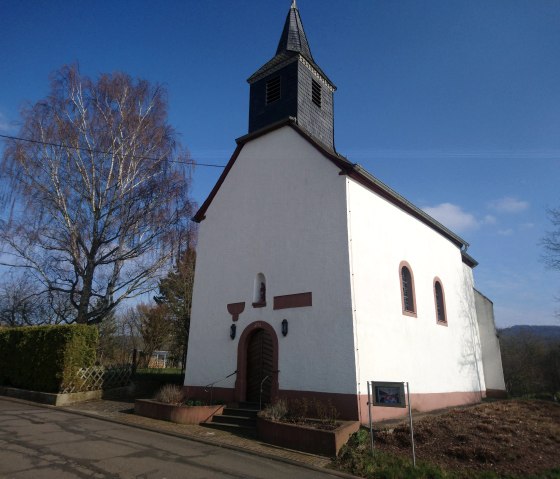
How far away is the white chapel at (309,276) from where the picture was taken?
11.3 metres

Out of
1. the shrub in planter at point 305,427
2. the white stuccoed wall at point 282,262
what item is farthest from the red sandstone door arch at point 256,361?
the shrub in planter at point 305,427

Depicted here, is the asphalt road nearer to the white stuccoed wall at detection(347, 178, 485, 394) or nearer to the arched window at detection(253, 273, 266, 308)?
the white stuccoed wall at detection(347, 178, 485, 394)

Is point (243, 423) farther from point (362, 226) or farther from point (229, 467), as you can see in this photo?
point (362, 226)

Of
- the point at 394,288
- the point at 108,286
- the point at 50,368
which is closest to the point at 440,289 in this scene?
the point at 394,288

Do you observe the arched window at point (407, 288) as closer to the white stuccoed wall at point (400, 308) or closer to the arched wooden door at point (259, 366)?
the white stuccoed wall at point (400, 308)

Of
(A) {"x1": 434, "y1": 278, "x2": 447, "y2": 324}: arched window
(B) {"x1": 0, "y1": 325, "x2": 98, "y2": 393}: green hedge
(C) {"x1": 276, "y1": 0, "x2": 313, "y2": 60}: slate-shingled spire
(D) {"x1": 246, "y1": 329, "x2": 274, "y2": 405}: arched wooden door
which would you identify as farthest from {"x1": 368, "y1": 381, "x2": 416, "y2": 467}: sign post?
(C) {"x1": 276, "y1": 0, "x2": 313, "y2": 60}: slate-shingled spire

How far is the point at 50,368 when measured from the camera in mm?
14680

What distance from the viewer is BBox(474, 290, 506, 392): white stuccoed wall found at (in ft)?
67.6

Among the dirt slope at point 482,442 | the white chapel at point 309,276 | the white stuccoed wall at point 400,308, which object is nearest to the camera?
the dirt slope at point 482,442

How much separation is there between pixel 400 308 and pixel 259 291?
474 centimetres

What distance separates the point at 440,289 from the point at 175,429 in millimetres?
12305

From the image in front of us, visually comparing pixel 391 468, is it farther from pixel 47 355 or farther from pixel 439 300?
pixel 47 355

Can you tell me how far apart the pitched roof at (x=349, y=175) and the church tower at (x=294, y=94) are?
18.7 inches

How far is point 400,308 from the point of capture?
→ 13.4m
